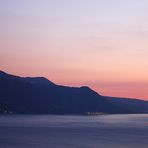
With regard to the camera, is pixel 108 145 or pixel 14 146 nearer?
pixel 14 146

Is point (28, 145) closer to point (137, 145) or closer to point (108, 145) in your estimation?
point (108, 145)

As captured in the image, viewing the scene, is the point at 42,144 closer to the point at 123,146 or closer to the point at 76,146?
the point at 76,146

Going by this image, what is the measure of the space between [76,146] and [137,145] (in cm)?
902

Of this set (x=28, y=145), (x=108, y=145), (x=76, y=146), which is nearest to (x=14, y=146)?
(x=28, y=145)

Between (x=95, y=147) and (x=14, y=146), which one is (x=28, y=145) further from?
(x=95, y=147)

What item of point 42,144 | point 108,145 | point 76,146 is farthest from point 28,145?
point 108,145

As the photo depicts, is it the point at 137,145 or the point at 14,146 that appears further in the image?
the point at 137,145

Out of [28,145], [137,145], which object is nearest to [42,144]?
[28,145]

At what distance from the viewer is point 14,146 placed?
60.8 metres

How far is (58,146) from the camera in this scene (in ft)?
204

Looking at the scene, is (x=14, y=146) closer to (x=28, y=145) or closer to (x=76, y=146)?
(x=28, y=145)

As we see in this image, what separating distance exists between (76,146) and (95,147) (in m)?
2.69

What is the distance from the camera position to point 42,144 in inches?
2520

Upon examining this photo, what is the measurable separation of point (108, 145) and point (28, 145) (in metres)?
11.3
